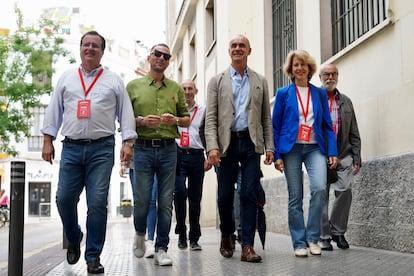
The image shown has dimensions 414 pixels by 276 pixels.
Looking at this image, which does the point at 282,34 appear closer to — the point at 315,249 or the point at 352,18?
the point at 352,18

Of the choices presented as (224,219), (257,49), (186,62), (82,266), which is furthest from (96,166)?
(186,62)

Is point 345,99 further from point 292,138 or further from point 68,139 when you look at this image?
point 68,139

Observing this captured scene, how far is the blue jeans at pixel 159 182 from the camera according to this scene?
5.81m

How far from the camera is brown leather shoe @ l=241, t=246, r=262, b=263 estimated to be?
5.69 meters

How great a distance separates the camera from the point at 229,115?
5988mm

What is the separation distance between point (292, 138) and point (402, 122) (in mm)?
1193

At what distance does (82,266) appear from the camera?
19.1ft

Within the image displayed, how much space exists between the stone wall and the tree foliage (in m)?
23.2

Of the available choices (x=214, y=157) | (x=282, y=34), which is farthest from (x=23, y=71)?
(x=214, y=157)

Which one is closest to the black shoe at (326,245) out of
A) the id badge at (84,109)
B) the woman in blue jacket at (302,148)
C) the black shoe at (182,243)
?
the woman in blue jacket at (302,148)

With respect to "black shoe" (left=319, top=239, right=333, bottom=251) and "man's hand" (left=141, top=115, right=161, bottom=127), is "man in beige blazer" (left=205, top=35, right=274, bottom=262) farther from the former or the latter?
"black shoe" (left=319, top=239, right=333, bottom=251)

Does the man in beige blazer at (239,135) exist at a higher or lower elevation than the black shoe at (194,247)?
higher

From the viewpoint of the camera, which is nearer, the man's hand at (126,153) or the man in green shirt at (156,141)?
the man's hand at (126,153)

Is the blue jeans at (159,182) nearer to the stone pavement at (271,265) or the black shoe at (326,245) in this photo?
the stone pavement at (271,265)
